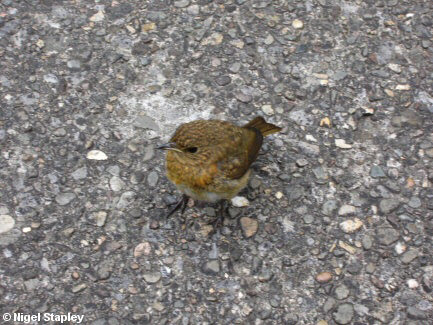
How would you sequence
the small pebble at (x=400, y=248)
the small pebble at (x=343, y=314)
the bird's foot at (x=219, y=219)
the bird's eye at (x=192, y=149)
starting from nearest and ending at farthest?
1. the small pebble at (x=343, y=314)
2. the bird's eye at (x=192, y=149)
3. the small pebble at (x=400, y=248)
4. the bird's foot at (x=219, y=219)

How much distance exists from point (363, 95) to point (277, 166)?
1.21 meters

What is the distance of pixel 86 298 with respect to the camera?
4324 mm

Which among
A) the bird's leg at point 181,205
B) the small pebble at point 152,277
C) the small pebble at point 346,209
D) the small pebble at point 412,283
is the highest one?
the bird's leg at point 181,205

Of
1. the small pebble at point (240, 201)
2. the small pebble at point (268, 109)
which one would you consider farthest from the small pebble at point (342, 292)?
the small pebble at point (268, 109)

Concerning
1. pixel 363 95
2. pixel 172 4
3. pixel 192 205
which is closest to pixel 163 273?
pixel 192 205

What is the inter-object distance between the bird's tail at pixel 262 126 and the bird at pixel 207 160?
36 cm

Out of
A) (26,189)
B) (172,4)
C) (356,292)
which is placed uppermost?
(172,4)

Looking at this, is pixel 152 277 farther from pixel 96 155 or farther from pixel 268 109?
pixel 268 109

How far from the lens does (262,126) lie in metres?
5.08

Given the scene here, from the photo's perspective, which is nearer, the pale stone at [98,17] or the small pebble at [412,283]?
the small pebble at [412,283]

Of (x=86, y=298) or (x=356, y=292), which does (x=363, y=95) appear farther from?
(x=86, y=298)

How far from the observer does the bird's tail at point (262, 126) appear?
507 cm

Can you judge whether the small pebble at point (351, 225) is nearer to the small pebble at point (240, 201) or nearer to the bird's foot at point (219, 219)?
the small pebble at point (240, 201)

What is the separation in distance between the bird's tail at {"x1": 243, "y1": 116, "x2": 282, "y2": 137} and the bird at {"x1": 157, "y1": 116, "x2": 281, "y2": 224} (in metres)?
0.36
